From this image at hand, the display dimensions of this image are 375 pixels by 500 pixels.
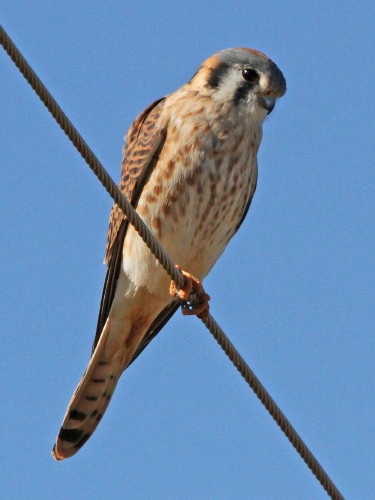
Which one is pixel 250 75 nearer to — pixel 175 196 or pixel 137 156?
pixel 137 156

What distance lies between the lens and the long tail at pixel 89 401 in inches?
207

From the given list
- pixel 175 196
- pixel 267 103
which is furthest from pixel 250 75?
pixel 175 196

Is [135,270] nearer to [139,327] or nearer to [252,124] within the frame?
[139,327]

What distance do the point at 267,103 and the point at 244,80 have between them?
0.18m

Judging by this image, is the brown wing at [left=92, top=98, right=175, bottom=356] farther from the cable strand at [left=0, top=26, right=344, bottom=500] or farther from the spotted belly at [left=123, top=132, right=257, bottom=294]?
the cable strand at [left=0, top=26, right=344, bottom=500]

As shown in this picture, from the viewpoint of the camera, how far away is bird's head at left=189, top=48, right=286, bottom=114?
17.5 ft

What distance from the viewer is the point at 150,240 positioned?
3.62 m

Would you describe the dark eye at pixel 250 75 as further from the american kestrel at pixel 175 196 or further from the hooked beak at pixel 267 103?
the hooked beak at pixel 267 103

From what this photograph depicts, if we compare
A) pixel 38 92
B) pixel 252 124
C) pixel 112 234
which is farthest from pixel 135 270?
pixel 38 92

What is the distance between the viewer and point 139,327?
5.41m

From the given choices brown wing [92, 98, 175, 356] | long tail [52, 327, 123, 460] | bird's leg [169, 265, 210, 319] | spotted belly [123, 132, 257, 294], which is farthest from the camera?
long tail [52, 327, 123, 460]

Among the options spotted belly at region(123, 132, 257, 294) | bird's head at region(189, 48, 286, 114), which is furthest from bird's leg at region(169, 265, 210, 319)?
bird's head at region(189, 48, 286, 114)

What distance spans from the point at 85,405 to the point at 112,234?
2.99 feet

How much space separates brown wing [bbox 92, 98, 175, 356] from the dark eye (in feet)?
1.54
